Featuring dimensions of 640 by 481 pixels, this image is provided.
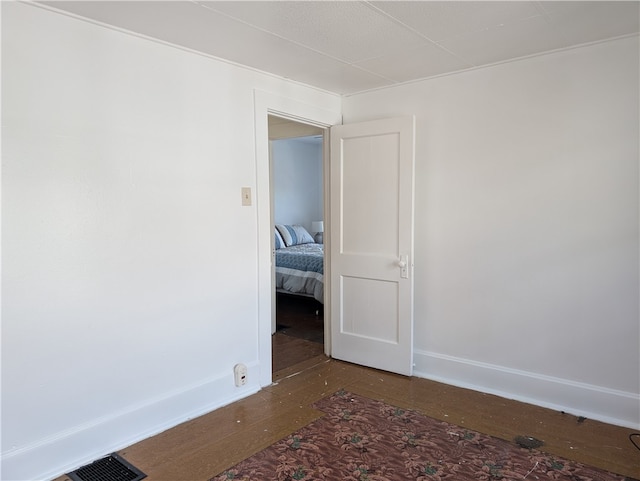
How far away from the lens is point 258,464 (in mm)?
2406

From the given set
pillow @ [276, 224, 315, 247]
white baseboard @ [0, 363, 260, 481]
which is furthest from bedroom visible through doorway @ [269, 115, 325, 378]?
white baseboard @ [0, 363, 260, 481]

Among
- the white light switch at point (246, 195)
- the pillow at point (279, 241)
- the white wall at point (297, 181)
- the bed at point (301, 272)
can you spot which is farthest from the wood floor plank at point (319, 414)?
the white wall at point (297, 181)

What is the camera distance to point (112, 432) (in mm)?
2543

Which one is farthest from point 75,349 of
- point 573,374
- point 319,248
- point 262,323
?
point 319,248

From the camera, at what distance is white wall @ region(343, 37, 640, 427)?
2.77m

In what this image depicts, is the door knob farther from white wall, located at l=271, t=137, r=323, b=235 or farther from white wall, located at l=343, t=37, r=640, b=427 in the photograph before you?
white wall, located at l=271, t=137, r=323, b=235

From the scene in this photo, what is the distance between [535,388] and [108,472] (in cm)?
267

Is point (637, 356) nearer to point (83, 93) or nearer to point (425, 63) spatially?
point (425, 63)

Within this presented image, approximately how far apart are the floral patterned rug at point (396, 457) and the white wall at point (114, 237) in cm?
74

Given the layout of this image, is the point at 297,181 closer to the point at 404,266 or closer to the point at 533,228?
the point at 404,266

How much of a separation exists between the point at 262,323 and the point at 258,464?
112cm

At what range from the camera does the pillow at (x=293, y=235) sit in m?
6.98

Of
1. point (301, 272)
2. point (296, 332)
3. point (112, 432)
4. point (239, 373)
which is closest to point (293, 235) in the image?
point (301, 272)

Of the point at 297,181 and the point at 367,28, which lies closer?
the point at 367,28
